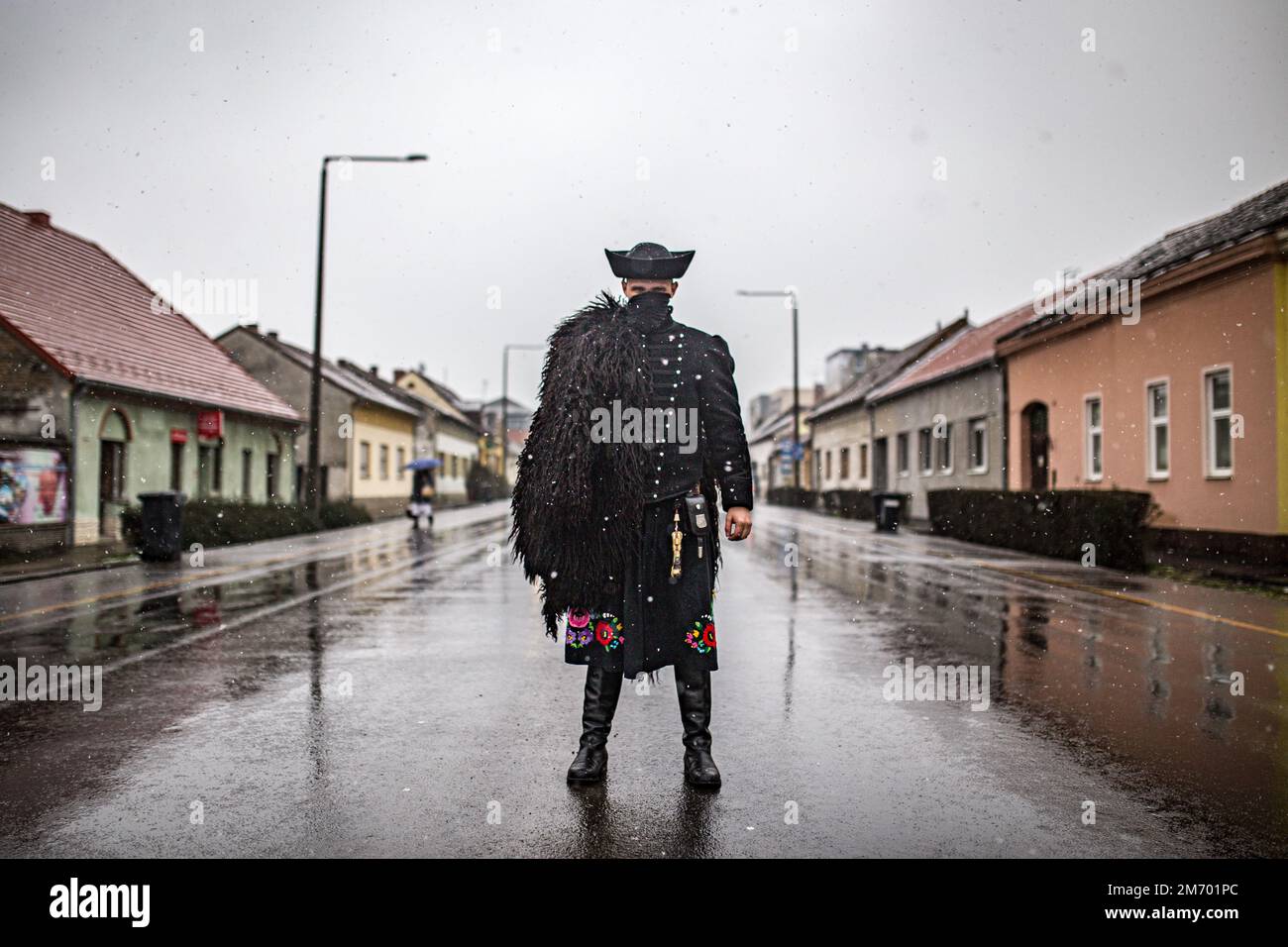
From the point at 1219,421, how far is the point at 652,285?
14902mm

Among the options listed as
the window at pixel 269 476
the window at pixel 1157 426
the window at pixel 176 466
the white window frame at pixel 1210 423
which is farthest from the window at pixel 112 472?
the white window frame at pixel 1210 423

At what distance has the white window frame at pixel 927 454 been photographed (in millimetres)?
34688

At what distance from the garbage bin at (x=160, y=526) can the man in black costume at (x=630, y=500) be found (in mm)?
14575

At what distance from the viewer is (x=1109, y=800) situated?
4.29m

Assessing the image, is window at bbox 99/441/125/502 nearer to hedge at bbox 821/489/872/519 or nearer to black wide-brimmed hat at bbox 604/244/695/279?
black wide-brimmed hat at bbox 604/244/695/279

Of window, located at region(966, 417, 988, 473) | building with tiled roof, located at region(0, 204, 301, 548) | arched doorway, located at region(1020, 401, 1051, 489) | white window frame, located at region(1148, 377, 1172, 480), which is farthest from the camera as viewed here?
window, located at region(966, 417, 988, 473)

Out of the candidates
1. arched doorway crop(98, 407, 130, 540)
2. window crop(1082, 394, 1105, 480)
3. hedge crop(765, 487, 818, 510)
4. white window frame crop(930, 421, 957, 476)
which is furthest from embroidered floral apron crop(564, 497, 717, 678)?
hedge crop(765, 487, 818, 510)

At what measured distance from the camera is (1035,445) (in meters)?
26.2

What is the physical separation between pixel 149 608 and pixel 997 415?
2259cm

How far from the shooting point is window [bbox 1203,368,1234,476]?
16.4 meters

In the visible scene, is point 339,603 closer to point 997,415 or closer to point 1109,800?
point 1109,800

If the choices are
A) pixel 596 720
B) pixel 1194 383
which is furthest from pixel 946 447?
pixel 596 720

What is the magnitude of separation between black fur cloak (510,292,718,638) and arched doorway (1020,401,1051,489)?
873 inches
